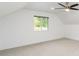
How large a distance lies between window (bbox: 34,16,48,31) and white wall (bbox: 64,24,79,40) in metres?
1.92

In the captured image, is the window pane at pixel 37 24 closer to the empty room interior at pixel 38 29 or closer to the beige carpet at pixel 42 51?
the empty room interior at pixel 38 29

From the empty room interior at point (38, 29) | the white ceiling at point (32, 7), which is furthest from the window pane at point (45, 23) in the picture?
the white ceiling at point (32, 7)

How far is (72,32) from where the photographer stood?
818 centimetres

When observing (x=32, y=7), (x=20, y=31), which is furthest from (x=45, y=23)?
(x=20, y=31)

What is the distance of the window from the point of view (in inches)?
267

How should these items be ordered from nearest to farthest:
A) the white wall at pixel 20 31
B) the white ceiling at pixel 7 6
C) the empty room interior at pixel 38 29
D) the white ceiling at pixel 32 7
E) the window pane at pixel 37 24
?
the white ceiling at pixel 7 6, the white ceiling at pixel 32 7, the empty room interior at pixel 38 29, the white wall at pixel 20 31, the window pane at pixel 37 24

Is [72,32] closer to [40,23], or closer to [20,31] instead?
[40,23]

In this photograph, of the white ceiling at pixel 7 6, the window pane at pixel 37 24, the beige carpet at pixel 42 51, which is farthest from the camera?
the window pane at pixel 37 24

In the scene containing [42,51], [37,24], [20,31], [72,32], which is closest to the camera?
[42,51]

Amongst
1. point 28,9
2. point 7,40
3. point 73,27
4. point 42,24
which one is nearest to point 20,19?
point 28,9

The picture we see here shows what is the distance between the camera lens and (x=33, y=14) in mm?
6508

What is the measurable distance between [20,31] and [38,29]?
1354 millimetres

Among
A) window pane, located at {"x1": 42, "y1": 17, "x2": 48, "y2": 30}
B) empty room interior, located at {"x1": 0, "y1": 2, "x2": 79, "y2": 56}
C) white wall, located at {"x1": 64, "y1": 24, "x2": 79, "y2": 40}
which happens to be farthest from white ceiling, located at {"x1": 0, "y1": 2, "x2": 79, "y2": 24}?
window pane, located at {"x1": 42, "y1": 17, "x2": 48, "y2": 30}

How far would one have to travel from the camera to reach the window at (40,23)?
267 inches
